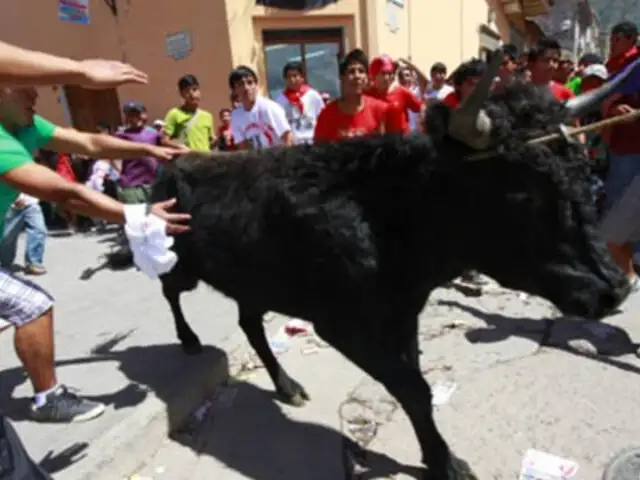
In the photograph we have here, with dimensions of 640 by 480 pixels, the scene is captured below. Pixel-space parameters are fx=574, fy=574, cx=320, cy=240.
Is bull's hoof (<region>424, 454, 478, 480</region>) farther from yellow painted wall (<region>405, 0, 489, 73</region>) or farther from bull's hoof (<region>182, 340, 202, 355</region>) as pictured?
yellow painted wall (<region>405, 0, 489, 73</region>)

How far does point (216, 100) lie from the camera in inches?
435

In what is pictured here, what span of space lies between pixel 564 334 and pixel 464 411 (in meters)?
1.30

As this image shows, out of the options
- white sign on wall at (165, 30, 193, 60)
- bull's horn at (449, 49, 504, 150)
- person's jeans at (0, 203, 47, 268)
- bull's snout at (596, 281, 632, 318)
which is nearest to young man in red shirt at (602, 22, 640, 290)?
bull's snout at (596, 281, 632, 318)

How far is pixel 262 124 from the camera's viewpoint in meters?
5.45

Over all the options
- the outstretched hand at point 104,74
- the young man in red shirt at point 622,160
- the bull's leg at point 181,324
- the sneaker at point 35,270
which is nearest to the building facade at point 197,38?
the sneaker at point 35,270

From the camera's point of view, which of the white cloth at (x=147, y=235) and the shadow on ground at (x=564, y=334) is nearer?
the white cloth at (x=147, y=235)

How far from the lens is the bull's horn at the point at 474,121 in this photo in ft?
6.81

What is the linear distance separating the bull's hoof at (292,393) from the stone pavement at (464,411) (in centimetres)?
5

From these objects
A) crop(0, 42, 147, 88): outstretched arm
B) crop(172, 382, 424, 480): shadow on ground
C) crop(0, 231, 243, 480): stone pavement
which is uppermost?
crop(0, 42, 147, 88): outstretched arm

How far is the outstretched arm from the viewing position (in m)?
1.77

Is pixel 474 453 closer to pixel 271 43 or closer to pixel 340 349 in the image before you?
pixel 340 349

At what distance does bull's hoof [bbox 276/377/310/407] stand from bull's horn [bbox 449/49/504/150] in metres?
2.01

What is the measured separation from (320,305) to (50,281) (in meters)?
4.60

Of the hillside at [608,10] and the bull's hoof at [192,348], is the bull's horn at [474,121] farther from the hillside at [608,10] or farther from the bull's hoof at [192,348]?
the hillside at [608,10]
